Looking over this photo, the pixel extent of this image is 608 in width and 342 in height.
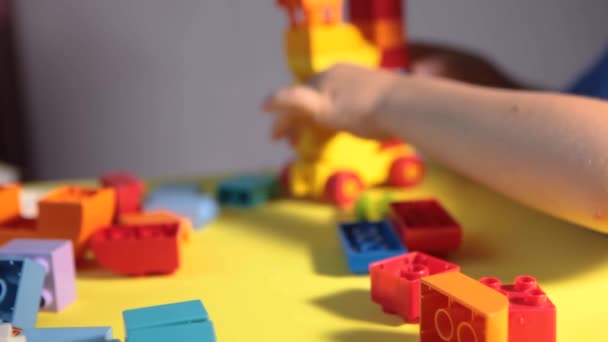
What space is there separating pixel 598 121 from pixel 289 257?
10.3 inches

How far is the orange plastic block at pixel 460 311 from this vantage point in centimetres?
37

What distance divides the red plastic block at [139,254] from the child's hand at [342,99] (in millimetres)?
190

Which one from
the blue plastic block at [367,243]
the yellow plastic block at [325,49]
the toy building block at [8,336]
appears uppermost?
the yellow plastic block at [325,49]

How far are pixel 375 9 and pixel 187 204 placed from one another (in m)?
0.29

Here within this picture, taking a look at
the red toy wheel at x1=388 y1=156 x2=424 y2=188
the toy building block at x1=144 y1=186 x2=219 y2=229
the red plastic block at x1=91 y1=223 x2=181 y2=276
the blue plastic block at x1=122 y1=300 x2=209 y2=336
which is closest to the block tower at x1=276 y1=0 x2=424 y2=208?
the red toy wheel at x1=388 y1=156 x2=424 y2=188

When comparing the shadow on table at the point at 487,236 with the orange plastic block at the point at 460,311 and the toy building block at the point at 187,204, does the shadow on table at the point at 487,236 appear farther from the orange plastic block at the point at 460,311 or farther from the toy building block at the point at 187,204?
the orange plastic block at the point at 460,311

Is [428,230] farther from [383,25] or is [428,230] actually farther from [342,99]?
[383,25]

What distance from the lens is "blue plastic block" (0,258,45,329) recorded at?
17.9 inches

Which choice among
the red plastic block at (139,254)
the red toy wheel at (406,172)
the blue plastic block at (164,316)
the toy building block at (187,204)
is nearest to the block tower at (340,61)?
the red toy wheel at (406,172)

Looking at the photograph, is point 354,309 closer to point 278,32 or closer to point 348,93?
point 348,93

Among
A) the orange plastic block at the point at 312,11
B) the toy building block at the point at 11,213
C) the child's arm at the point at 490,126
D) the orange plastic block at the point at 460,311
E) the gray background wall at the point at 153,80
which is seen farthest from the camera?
the gray background wall at the point at 153,80

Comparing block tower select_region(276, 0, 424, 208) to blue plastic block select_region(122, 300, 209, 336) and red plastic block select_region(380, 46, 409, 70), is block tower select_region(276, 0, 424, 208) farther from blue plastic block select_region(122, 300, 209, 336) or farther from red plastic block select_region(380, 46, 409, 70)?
blue plastic block select_region(122, 300, 209, 336)

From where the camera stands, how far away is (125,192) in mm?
675

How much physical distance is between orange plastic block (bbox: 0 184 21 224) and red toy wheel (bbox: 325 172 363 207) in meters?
0.30
